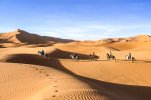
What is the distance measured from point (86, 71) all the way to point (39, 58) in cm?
693

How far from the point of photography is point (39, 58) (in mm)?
34375

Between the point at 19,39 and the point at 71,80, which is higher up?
the point at 19,39

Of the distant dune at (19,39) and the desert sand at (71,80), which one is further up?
the distant dune at (19,39)

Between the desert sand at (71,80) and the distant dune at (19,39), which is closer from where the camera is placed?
the desert sand at (71,80)

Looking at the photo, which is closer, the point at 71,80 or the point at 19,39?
the point at 71,80

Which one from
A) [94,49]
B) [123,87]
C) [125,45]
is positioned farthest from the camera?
[125,45]

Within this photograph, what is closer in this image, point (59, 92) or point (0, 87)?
point (59, 92)

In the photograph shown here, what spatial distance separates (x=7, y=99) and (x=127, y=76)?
1426cm

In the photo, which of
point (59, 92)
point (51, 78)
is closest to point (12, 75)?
point (51, 78)

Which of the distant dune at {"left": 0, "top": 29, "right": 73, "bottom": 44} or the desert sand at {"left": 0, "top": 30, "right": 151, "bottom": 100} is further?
the distant dune at {"left": 0, "top": 29, "right": 73, "bottom": 44}

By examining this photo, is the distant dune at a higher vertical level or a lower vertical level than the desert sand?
higher

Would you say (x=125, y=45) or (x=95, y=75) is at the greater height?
(x=125, y=45)

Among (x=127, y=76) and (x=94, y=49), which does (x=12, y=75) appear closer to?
(x=127, y=76)

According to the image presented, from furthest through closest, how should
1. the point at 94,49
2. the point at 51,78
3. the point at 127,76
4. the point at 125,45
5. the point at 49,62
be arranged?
the point at 125,45
the point at 94,49
the point at 49,62
the point at 127,76
the point at 51,78
